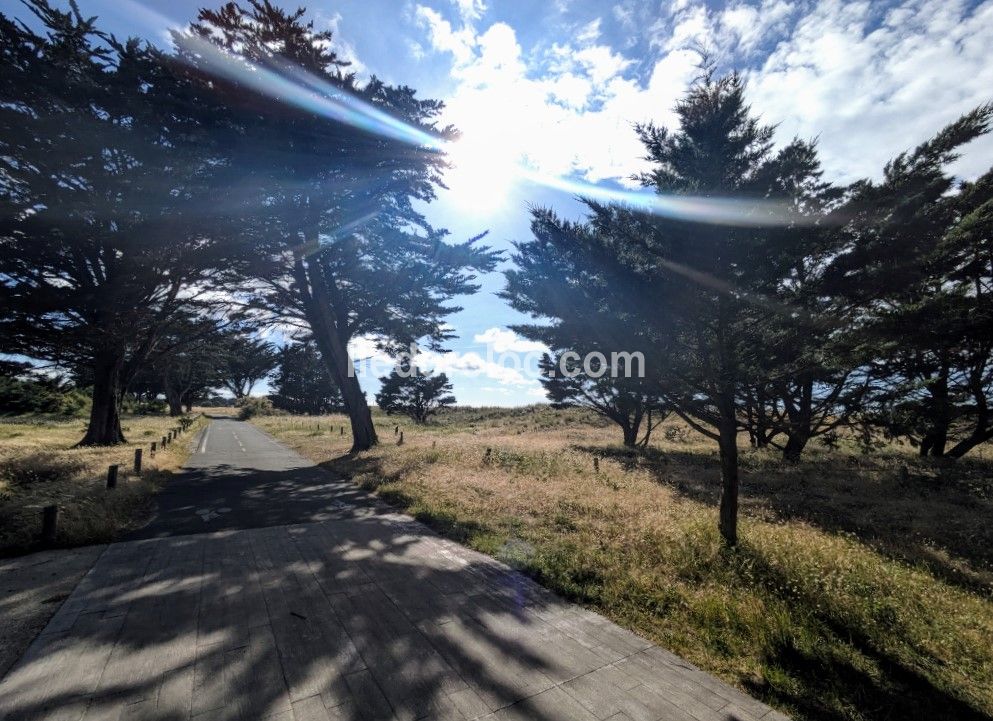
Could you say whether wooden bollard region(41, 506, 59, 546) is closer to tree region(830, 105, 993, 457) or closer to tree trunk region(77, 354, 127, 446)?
tree region(830, 105, 993, 457)

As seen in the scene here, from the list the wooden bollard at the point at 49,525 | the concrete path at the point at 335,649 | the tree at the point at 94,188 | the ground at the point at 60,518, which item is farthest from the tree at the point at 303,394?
the concrete path at the point at 335,649

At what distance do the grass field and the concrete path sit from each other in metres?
0.59

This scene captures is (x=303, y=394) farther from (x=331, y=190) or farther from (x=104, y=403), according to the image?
(x=331, y=190)

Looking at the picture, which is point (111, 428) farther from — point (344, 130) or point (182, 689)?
point (182, 689)

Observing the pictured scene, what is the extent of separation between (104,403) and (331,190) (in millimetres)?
15729

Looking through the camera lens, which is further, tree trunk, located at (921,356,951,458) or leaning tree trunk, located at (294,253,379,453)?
leaning tree trunk, located at (294,253,379,453)

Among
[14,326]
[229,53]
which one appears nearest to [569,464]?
[14,326]

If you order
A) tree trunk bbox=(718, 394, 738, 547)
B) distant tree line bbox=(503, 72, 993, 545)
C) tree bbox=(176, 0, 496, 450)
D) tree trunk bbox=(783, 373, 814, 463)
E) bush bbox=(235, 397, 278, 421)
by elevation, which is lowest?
bush bbox=(235, 397, 278, 421)

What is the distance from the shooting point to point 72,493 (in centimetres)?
872

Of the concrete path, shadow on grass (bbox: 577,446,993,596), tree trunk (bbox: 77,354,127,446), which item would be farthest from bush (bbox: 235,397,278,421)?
the concrete path

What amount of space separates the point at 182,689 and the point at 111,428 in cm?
2317

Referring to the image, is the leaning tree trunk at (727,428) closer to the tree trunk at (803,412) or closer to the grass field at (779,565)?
the grass field at (779,565)

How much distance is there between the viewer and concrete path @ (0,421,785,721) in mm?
3033

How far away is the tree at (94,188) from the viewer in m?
10.1
